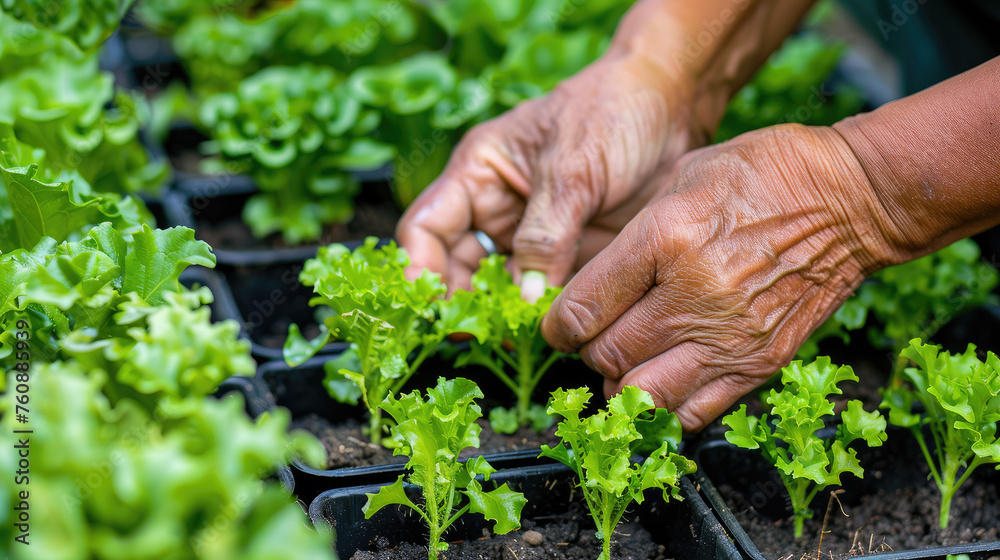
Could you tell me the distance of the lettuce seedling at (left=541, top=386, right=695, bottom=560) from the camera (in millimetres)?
1271

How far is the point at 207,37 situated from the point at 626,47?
1729 mm

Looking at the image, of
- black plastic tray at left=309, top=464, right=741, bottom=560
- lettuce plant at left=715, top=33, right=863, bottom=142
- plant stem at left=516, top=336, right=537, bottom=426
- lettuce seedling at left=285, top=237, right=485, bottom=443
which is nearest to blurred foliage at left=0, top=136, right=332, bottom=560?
lettuce seedling at left=285, top=237, right=485, bottom=443

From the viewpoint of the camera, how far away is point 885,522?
1673 millimetres

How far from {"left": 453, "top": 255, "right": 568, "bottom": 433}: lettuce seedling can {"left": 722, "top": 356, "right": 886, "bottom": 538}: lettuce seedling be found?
450 millimetres

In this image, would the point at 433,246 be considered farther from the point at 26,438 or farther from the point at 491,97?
the point at 26,438

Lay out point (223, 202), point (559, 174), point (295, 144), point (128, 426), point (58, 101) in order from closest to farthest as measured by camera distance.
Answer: point (128, 426) < point (559, 174) < point (58, 101) < point (295, 144) < point (223, 202)

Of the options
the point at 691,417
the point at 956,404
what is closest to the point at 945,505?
the point at 956,404

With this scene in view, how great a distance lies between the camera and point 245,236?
2.69 m

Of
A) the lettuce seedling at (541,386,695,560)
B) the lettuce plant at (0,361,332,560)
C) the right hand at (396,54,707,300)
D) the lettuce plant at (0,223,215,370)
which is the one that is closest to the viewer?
the lettuce plant at (0,361,332,560)

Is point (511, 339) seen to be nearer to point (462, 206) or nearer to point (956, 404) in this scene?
point (462, 206)

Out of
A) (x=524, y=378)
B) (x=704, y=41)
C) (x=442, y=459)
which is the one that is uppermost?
Result: (x=704, y=41)

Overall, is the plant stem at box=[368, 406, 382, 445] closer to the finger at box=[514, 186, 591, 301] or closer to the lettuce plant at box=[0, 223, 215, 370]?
the finger at box=[514, 186, 591, 301]

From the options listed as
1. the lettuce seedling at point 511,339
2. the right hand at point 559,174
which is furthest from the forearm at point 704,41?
the lettuce seedling at point 511,339

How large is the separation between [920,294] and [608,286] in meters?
0.91
